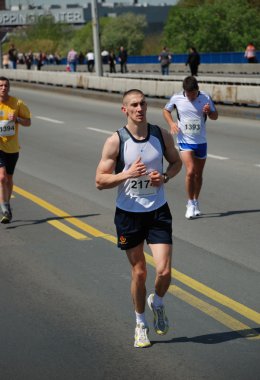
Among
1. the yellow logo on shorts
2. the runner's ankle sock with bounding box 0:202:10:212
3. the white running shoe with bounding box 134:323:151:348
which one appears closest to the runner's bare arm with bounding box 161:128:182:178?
the yellow logo on shorts

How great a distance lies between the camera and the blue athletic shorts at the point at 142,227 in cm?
713

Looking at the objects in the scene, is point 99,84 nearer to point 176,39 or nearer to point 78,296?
point 78,296

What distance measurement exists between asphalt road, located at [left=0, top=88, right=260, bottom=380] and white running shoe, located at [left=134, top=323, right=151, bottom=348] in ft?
0.24

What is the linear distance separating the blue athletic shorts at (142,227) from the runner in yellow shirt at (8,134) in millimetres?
5430

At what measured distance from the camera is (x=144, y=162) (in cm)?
706

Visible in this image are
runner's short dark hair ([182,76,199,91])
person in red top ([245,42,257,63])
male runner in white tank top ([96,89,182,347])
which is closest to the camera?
male runner in white tank top ([96,89,182,347])

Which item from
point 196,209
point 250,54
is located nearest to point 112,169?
point 196,209

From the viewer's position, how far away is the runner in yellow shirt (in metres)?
12.3

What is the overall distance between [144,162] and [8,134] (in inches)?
224

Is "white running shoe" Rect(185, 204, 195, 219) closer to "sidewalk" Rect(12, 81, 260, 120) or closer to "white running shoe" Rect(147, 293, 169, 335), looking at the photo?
"white running shoe" Rect(147, 293, 169, 335)

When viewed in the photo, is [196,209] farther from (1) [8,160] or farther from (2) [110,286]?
(2) [110,286]

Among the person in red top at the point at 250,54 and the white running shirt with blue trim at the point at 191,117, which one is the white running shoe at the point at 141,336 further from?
the person in red top at the point at 250,54

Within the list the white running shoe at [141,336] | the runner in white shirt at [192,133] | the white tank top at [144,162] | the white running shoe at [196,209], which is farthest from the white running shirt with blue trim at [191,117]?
the white running shoe at [141,336]

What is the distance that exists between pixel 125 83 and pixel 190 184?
90.1 feet
